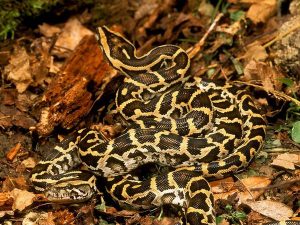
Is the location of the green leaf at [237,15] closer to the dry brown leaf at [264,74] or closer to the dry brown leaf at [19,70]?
the dry brown leaf at [264,74]

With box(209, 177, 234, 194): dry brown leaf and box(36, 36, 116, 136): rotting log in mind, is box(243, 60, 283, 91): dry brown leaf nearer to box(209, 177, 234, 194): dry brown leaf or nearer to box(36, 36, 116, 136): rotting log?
box(209, 177, 234, 194): dry brown leaf

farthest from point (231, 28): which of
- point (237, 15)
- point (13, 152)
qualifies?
point (13, 152)

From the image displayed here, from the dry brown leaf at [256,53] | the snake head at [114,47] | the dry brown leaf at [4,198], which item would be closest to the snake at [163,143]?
the snake head at [114,47]

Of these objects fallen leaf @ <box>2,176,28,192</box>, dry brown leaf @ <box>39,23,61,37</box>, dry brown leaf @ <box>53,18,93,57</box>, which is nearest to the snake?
fallen leaf @ <box>2,176,28,192</box>

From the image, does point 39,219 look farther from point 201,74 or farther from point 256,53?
point 256,53

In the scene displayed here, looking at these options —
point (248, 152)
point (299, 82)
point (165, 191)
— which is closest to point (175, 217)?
point (165, 191)

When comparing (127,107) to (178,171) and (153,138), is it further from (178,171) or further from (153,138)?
(178,171)
